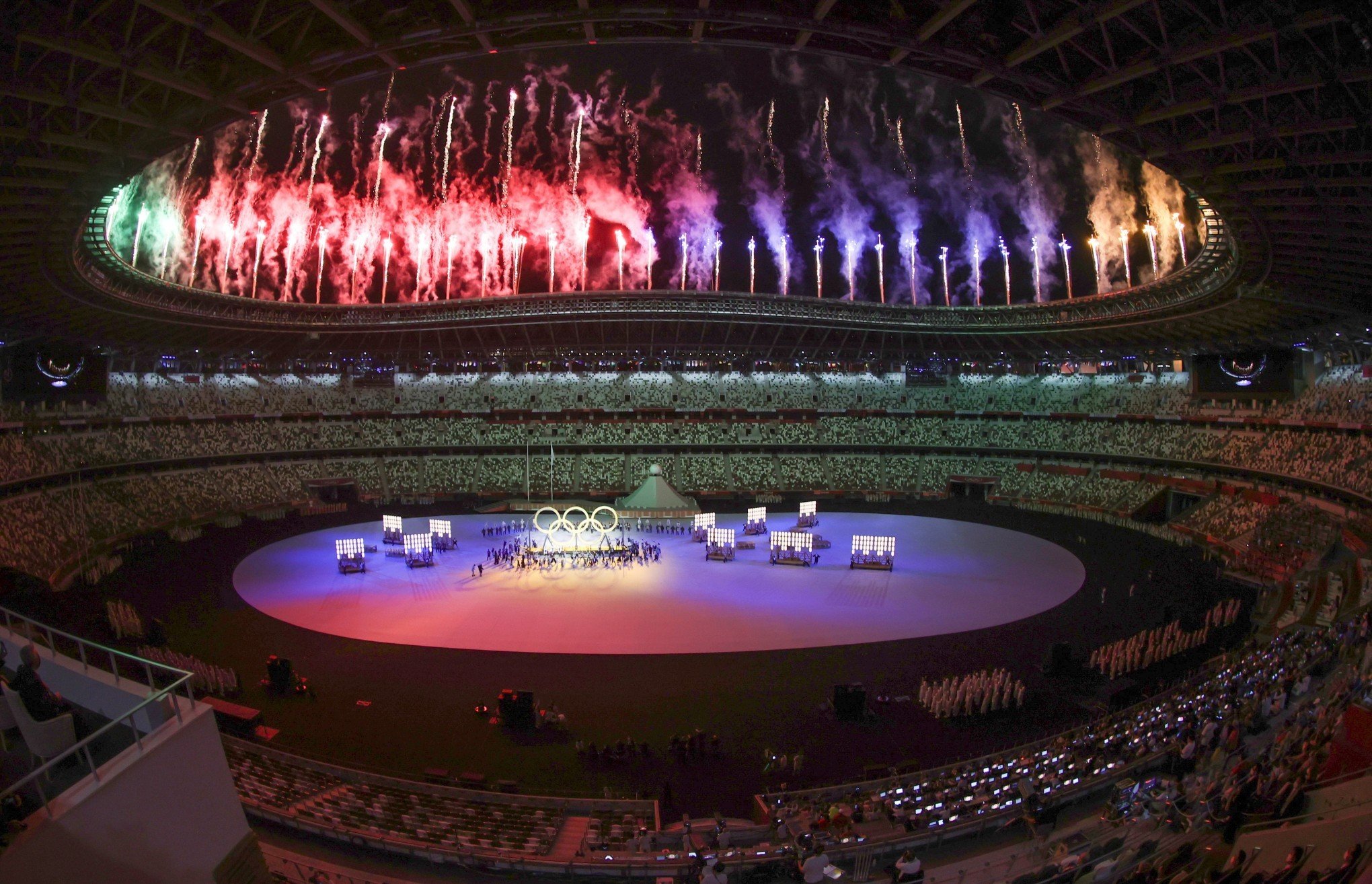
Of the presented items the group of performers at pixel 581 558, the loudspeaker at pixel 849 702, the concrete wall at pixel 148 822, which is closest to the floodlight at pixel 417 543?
the group of performers at pixel 581 558

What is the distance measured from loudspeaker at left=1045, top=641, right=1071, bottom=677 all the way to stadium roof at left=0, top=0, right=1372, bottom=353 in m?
14.6

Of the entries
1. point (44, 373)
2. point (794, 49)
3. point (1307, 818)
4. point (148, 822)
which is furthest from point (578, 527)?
point (148, 822)

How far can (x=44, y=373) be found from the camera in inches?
1815

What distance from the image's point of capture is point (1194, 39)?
50.9 ft

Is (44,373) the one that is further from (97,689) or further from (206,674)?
(97,689)

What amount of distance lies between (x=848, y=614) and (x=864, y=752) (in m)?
12.6

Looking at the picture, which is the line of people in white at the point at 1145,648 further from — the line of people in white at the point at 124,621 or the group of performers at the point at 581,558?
the line of people in white at the point at 124,621

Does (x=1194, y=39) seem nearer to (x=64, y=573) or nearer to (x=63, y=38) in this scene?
(x=63, y=38)

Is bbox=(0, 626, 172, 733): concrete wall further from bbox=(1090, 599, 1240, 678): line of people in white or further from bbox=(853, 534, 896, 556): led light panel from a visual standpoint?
bbox=(853, 534, 896, 556): led light panel

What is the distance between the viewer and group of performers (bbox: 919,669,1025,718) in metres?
22.3

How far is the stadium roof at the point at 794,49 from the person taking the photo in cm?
Answer: 1430

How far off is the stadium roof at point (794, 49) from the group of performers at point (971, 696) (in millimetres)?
15279

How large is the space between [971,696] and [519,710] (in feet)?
42.4

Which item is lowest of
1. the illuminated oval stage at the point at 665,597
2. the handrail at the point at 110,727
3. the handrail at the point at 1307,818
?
the illuminated oval stage at the point at 665,597
